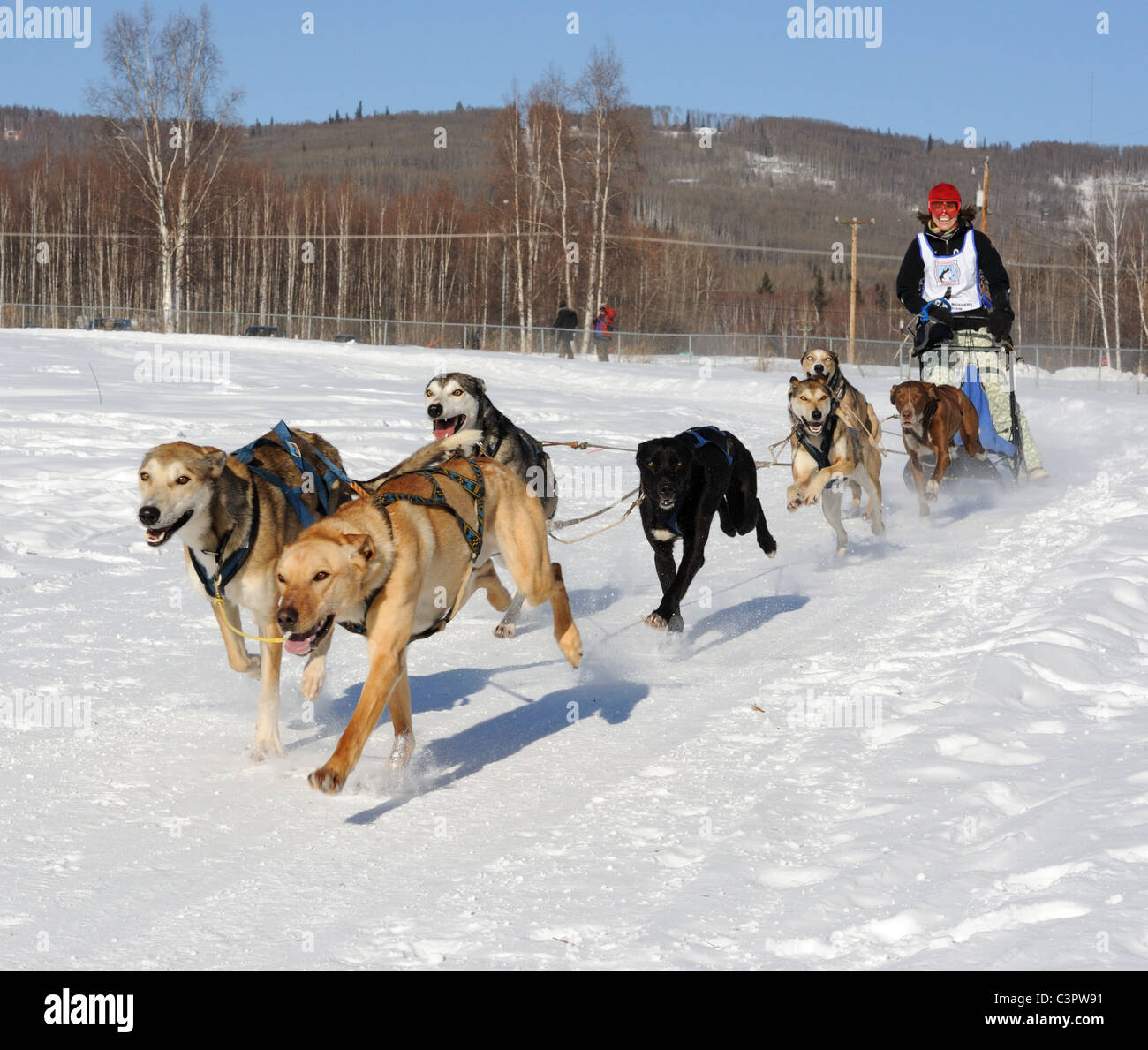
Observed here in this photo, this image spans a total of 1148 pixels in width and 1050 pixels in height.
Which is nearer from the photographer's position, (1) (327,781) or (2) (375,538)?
(1) (327,781)

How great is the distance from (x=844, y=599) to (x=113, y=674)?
152 inches

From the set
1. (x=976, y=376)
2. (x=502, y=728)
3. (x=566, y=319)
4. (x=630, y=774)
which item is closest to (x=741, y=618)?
(x=502, y=728)

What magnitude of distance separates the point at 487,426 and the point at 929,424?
13.0ft

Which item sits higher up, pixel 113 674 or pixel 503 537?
pixel 503 537

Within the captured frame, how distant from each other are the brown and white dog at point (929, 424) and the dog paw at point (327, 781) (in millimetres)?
6619

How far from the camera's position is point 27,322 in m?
41.1

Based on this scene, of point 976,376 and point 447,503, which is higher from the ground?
point 976,376

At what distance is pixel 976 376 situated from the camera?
9992 millimetres

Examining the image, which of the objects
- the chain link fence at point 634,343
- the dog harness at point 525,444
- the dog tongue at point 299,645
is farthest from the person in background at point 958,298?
the chain link fence at point 634,343

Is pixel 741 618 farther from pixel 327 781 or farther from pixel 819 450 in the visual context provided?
pixel 327 781

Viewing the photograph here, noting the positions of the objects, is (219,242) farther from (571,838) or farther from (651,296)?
(571,838)

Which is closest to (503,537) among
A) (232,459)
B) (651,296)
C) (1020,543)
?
(232,459)

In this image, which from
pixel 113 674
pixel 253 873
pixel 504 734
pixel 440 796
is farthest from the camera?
pixel 113 674
